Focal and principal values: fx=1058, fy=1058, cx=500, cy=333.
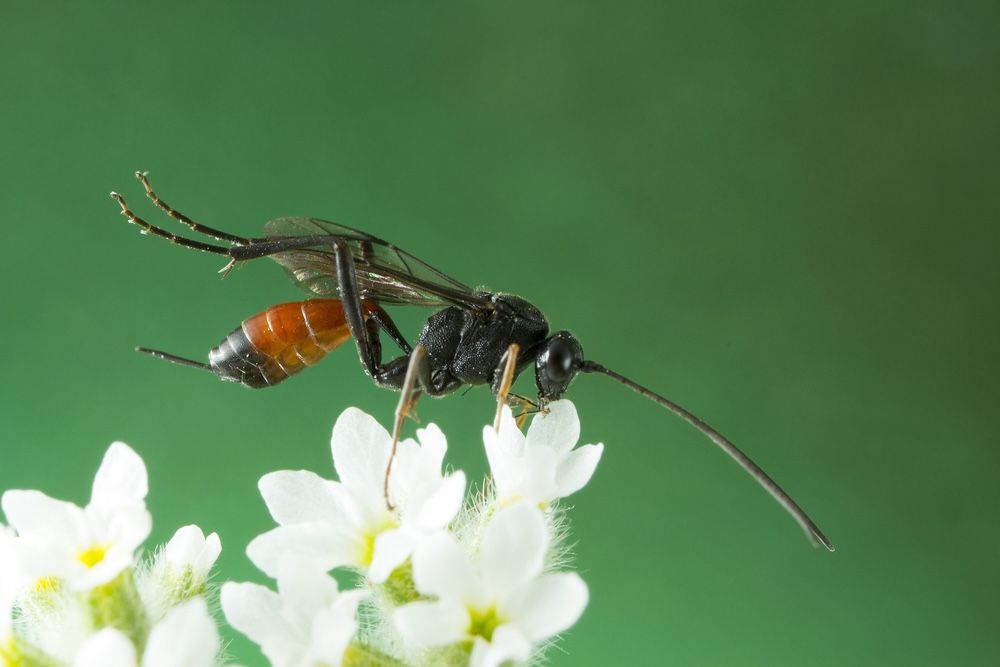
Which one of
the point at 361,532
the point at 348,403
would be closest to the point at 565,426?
the point at 361,532

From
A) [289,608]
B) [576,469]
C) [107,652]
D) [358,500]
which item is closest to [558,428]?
[576,469]

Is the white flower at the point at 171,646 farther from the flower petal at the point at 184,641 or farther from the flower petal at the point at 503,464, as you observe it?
the flower petal at the point at 503,464

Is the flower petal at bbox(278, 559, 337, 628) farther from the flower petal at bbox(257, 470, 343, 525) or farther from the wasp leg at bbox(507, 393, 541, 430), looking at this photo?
the wasp leg at bbox(507, 393, 541, 430)

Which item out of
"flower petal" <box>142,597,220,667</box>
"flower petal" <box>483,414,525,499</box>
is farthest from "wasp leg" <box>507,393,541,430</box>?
"flower petal" <box>142,597,220,667</box>

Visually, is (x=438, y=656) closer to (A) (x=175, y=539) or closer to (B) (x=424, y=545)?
(B) (x=424, y=545)

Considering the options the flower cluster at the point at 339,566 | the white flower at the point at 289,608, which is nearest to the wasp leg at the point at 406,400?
the flower cluster at the point at 339,566

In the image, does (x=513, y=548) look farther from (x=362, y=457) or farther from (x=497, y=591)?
(x=362, y=457)
